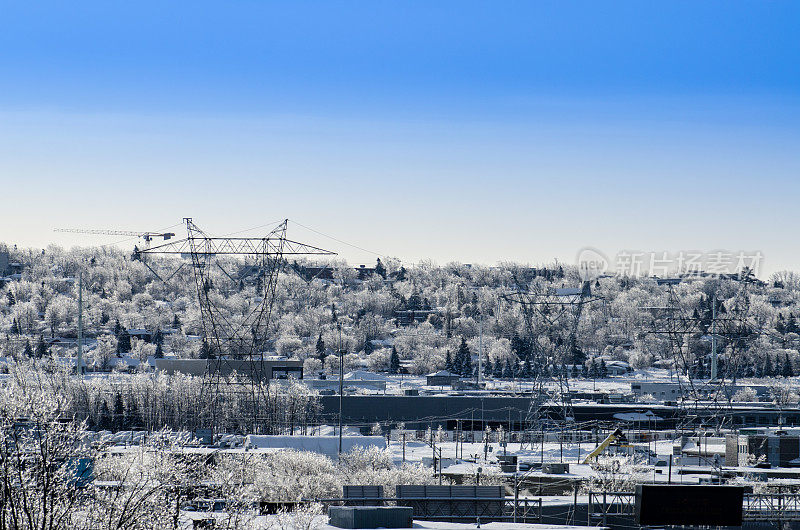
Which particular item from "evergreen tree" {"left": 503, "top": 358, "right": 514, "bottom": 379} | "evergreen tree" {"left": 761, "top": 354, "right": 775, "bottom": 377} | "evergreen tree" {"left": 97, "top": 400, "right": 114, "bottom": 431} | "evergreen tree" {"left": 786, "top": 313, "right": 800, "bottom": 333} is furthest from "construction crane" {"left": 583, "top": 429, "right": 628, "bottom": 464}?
"evergreen tree" {"left": 786, "top": 313, "right": 800, "bottom": 333}

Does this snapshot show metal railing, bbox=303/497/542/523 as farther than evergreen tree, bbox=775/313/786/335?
No

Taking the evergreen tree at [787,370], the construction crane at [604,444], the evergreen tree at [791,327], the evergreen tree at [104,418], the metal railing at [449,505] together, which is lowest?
the evergreen tree at [104,418]

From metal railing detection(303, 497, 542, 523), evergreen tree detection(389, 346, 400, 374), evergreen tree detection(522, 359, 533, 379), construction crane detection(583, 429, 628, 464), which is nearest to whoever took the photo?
metal railing detection(303, 497, 542, 523)

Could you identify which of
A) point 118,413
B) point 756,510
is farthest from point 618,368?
point 756,510

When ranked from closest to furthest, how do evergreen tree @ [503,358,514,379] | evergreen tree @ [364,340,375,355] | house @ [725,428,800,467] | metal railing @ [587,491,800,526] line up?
1. metal railing @ [587,491,800,526]
2. house @ [725,428,800,467]
3. evergreen tree @ [503,358,514,379]
4. evergreen tree @ [364,340,375,355]

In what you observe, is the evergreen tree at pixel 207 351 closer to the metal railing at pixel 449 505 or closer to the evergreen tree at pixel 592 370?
the metal railing at pixel 449 505

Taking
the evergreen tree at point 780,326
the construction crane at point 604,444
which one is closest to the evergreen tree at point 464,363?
the evergreen tree at point 780,326

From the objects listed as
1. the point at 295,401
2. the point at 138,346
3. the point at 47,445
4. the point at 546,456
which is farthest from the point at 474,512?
the point at 138,346

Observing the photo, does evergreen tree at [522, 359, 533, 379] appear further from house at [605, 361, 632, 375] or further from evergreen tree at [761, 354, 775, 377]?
evergreen tree at [761, 354, 775, 377]

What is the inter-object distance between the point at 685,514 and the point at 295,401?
5888 centimetres

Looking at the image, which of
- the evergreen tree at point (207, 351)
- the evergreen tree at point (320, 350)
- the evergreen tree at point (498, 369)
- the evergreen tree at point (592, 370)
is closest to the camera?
the evergreen tree at point (207, 351)

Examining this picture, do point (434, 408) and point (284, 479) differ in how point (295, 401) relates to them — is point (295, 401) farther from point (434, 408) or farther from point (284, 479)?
point (284, 479)

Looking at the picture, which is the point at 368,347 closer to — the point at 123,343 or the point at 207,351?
the point at 123,343

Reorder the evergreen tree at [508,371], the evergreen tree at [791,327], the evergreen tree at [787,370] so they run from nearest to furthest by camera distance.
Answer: the evergreen tree at [508,371]
the evergreen tree at [787,370]
the evergreen tree at [791,327]
